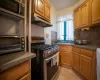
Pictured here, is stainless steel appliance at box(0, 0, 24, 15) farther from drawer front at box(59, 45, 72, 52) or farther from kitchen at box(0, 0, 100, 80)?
drawer front at box(59, 45, 72, 52)

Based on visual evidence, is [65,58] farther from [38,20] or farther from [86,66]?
[38,20]

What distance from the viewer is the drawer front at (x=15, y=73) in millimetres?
678

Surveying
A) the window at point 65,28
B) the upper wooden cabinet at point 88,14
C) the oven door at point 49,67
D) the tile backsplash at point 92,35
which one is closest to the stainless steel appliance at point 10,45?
the oven door at point 49,67

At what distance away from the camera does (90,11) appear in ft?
7.41

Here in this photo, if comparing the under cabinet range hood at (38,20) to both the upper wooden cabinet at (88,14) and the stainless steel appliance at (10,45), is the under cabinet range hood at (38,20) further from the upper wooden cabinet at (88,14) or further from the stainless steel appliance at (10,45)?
the upper wooden cabinet at (88,14)

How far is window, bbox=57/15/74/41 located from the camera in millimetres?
3521

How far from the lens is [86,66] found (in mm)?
1940

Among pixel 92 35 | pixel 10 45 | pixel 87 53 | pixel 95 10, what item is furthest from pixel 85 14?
pixel 10 45

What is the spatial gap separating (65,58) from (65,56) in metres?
0.07

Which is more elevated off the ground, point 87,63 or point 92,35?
point 92,35

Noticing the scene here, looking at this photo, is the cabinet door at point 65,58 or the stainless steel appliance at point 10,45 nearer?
the stainless steel appliance at point 10,45

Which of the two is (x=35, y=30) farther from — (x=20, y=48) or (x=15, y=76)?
(x=15, y=76)

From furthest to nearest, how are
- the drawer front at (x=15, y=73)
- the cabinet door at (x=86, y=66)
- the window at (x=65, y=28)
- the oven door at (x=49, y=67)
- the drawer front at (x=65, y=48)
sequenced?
the window at (x=65, y=28) → the drawer front at (x=65, y=48) → the cabinet door at (x=86, y=66) → the oven door at (x=49, y=67) → the drawer front at (x=15, y=73)

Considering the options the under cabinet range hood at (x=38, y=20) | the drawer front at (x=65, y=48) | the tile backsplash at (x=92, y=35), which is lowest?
the drawer front at (x=65, y=48)
